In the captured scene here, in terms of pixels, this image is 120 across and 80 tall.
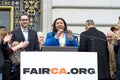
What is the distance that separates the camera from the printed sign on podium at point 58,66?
659cm

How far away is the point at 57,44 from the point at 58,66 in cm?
94

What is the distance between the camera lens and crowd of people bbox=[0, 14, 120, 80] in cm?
750

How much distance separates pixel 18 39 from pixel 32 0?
14.2ft

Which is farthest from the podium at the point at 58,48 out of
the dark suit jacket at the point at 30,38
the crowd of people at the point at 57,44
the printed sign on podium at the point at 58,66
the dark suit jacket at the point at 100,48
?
the dark suit jacket at the point at 100,48

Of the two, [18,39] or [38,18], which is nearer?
[18,39]

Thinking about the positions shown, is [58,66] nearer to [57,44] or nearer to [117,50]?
[57,44]

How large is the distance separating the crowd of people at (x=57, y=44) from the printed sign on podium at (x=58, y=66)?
2.43 ft

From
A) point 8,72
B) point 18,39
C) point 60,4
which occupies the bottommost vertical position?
point 8,72

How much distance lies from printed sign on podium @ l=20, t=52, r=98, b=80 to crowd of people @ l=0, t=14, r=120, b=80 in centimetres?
74

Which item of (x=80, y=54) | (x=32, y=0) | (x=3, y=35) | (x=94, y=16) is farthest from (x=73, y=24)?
(x=80, y=54)

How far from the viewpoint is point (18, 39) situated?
821 centimetres

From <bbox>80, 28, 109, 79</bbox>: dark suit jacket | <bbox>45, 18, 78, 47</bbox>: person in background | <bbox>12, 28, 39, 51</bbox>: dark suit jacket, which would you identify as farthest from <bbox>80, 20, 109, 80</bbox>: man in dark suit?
<bbox>12, 28, 39, 51</bbox>: dark suit jacket

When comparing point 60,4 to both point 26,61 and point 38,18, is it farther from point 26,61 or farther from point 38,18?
point 26,61

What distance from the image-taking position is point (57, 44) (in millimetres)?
7547
